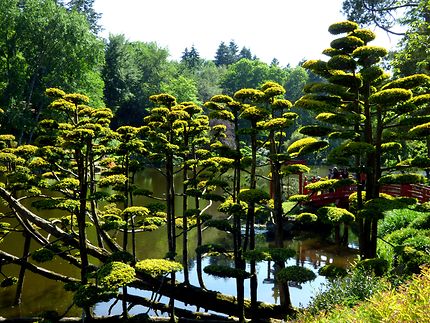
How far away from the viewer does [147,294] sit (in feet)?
45.6

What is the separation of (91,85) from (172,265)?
31.7m

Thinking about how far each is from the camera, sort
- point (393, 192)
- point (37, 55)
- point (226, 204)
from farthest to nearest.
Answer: point (37, 55)
point (393, 192)
point (226, 204)

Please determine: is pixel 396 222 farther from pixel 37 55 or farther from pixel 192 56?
pixel 192 56

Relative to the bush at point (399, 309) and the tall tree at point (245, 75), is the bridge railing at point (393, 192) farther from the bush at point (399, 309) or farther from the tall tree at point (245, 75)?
the tall tree at point (245, 75)

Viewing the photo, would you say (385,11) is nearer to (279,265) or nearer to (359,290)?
(279,265)

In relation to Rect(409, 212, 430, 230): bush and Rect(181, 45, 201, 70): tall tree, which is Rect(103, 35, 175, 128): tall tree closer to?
Rect(181, 45, 201, 70): tall tree

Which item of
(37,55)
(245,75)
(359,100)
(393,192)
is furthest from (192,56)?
(359,100)

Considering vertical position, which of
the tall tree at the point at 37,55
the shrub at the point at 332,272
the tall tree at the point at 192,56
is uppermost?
the tall tree at the point at 192,56

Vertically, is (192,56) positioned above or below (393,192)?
above

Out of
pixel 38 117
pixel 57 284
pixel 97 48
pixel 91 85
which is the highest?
pixel 97 48

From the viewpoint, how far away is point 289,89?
81438 mm

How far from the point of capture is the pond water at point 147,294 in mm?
12656

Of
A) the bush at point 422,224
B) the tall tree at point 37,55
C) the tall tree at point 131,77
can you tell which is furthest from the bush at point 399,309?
the tall tree at point 131,77

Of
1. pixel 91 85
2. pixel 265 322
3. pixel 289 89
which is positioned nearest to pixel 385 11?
pixel 265 322
